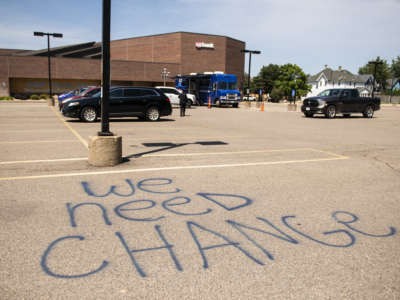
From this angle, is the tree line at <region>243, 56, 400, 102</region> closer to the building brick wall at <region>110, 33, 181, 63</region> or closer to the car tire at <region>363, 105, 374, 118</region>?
the building brick wall at <region>110, 33, 181, 63</region>

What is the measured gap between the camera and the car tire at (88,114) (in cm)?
1728

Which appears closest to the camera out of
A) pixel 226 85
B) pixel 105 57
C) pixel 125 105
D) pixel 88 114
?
pixel 105 57

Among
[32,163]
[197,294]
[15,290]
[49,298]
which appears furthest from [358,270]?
[32,163]

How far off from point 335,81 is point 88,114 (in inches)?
3860

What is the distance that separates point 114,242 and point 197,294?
4.03ft

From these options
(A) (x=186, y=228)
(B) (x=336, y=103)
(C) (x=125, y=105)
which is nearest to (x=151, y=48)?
(B) (x=336, y=103)

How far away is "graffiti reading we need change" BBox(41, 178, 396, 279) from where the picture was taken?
132 inches

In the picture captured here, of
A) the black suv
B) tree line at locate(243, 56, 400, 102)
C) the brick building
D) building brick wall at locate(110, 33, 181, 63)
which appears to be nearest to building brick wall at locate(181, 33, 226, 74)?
the brick building

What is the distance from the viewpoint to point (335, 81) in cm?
10362

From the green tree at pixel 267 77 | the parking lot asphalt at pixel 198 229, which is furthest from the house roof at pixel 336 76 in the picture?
the parking lot asphalt at pixel 198 229

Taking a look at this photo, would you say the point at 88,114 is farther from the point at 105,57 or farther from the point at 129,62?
the point at 129,62

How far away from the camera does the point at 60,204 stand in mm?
4797

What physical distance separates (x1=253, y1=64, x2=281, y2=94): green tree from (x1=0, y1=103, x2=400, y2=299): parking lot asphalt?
105 meters

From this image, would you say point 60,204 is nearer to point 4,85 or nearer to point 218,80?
point 218,80
